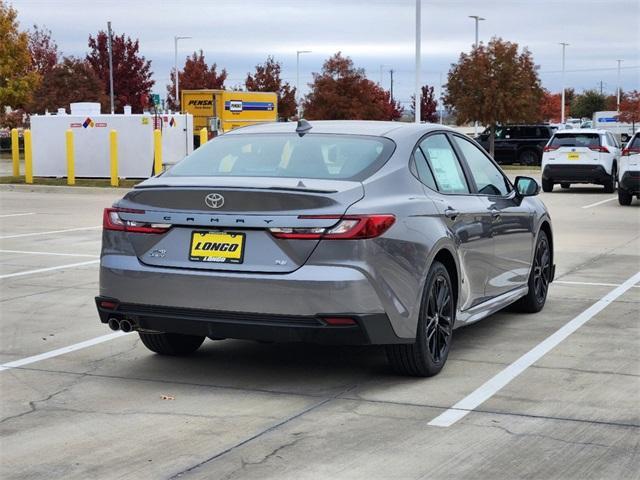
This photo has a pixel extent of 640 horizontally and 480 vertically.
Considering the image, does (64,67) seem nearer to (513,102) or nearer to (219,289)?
(513,102)

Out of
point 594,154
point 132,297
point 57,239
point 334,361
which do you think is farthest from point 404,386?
point 594,154

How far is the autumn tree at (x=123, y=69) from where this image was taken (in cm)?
6794

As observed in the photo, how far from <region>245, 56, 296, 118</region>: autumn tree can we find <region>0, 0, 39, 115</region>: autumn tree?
24127mm

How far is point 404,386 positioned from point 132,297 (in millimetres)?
1710

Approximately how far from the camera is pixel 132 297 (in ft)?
20.9

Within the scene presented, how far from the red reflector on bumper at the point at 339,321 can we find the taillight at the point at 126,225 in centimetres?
112

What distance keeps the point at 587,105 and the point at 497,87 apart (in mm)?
75233

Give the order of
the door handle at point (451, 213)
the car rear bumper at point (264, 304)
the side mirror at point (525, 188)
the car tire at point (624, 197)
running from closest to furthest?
the car rear bumper at point (264, 304)
the door handle at point (451, 213)
the side mirror at point (525, 188)
the car tire at point (624, 197)

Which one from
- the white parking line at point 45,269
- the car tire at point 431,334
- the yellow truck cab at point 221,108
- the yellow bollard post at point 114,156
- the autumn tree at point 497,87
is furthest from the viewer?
the autumn tree at point 497,87

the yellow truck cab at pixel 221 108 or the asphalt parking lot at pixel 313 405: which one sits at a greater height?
the yellow truck cab at pixel 221 108

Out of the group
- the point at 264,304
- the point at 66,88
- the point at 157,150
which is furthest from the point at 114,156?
the point at 66,88

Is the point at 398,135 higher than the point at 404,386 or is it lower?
higher

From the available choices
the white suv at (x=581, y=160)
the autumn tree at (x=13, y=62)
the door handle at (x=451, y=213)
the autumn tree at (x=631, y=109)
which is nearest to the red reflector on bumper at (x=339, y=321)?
the door handle at (x=451, y=213)

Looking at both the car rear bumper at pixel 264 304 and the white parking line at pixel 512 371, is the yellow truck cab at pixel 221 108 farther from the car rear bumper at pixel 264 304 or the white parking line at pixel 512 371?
the car rear bumper at pixel 264 304
